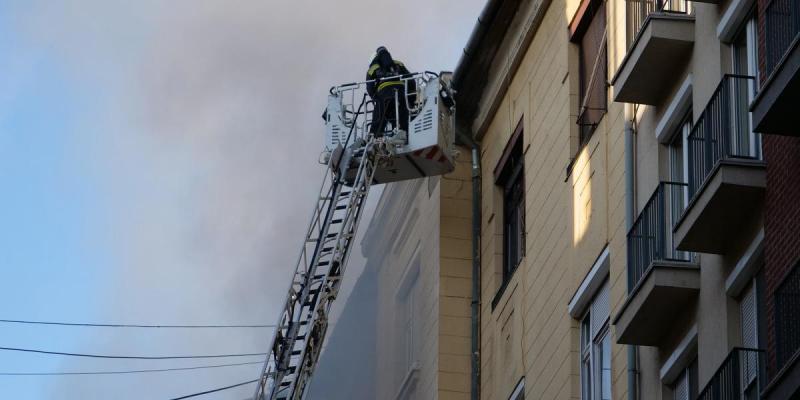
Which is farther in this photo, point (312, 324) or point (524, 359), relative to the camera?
point (312, 324)

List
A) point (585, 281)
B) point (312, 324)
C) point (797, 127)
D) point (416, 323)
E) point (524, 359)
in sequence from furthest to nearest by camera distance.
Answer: point (416, 323) < point (312, 324) < point (524, 359) < point (585, 281) < point (797, 127)

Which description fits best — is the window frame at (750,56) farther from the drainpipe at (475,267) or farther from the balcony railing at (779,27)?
the drainpipe at (475,267)

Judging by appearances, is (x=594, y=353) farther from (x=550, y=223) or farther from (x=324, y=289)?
(x=324, y=289)

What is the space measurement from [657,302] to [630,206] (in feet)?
6.51

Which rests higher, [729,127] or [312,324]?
[312,324]

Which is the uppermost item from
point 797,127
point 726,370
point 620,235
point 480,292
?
point 480,292

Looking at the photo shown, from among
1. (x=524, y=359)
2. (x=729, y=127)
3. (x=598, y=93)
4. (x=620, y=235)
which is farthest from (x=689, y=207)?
(x=524, y=359)

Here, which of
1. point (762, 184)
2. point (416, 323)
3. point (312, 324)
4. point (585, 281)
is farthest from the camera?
point (416, 323)

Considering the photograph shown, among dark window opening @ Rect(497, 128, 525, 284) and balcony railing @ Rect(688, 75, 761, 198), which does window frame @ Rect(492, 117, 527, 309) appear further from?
balcony railing @ Rect(688, 75, 761, 198)

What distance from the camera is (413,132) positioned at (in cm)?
2525

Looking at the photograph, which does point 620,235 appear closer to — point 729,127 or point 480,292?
point 729,127

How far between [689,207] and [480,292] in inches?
388

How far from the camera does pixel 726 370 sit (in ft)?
49.9

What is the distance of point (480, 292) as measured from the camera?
2558cm
